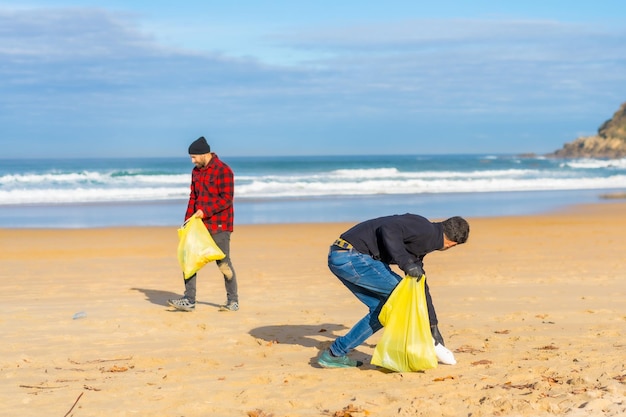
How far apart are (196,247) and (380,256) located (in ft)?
8.60

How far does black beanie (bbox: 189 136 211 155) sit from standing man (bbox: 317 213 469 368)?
2.50 metres

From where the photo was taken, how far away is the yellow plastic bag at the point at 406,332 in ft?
16.9

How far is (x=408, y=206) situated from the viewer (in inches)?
897

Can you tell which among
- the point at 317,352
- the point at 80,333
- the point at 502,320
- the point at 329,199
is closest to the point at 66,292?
the point at 80,333

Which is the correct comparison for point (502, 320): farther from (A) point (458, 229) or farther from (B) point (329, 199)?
(B) point (329, 199)

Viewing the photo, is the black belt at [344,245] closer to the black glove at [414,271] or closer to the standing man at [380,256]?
the standing man at [380,256]

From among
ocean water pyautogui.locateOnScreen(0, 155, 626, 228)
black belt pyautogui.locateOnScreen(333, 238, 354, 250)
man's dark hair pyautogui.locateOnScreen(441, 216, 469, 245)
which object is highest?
man's dark hair pyautogui.locateOnScreen(441, 216, 469, 245)

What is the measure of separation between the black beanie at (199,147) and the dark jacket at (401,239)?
262 centimetres

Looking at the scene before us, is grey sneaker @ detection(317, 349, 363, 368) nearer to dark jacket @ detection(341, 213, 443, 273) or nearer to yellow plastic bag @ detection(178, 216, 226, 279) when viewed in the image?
dark jacket @ detection(341, 213, 443, 273)

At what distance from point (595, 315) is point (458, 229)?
2.95m

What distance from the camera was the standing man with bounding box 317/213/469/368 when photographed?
5012 millimetres

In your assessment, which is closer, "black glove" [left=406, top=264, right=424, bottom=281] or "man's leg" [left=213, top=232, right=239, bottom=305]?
"black glove" [left=406, top=264, right=424, bottom=281]

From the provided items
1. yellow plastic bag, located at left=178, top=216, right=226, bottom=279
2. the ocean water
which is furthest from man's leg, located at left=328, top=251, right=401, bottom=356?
the ocean water

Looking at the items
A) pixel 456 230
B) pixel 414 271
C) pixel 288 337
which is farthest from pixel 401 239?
pixel 288 337
